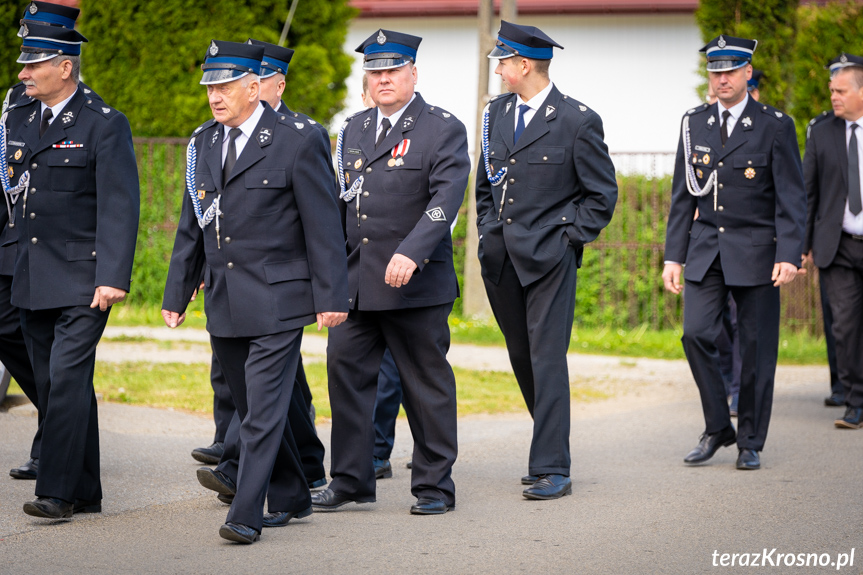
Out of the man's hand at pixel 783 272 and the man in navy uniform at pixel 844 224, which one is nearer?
the man's hand at pixel 783 272

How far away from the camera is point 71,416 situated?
205 inches

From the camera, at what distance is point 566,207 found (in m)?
6.05

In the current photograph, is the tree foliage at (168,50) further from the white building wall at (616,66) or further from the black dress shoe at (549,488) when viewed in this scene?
the black dress shoe at (549,488)

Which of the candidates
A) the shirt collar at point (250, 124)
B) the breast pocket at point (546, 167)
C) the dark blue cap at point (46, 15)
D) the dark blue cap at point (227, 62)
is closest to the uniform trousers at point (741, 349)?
the breast pocket at point (546, 167)

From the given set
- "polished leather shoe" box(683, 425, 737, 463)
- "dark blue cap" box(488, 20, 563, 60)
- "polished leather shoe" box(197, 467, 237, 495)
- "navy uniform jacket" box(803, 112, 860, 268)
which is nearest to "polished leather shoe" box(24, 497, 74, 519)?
"polished leather shoe" box(197, 467, 237, 495)

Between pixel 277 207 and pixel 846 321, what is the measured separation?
4.78 m

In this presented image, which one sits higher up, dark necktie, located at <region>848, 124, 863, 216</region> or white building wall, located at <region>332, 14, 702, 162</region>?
white building wall, located at <region>332, 14, 702, 162</region>

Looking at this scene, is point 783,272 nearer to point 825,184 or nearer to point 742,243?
point 742,243

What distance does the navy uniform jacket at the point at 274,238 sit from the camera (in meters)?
4.96

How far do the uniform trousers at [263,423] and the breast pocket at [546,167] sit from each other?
1.69 metres

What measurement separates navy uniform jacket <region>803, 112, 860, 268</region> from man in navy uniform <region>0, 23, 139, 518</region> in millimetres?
5027

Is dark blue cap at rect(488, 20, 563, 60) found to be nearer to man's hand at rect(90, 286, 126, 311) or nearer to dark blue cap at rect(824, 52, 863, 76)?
man's hand at rect(90, 286, 126, 311)

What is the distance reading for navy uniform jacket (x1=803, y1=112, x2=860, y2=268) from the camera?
8250mm

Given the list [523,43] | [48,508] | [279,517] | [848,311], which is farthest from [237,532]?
[848,311]
